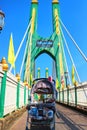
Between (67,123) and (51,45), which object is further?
(51,45)

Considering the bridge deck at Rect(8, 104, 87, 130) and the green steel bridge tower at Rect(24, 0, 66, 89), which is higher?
the green steel bridge tower at Rect(24, 0, 66, 89)

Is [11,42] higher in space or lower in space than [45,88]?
higher

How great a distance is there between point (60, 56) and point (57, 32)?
12.8 feet

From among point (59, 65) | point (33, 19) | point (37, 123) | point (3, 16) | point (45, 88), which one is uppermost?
point (33, 19)

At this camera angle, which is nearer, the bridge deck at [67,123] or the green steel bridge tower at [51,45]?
the bridge deck at [67,123]

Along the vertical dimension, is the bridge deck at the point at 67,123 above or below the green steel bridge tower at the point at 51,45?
below

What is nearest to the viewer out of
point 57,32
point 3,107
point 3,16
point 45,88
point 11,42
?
point 3,16

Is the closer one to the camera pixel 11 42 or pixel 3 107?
Result: pixel 3 107

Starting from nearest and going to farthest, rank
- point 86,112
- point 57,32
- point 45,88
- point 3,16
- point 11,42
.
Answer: point 3,16, point 45,88, point 11,42, point 86,112, point 57,32

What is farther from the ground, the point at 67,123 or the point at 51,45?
the point at 51,45

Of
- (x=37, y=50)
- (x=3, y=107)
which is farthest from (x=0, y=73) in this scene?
(x=37, y=50)

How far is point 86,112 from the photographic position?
1319cm

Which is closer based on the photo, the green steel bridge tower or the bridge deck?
the bridge deck

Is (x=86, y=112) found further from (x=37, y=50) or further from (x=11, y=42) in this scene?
(x=37, y=50)
